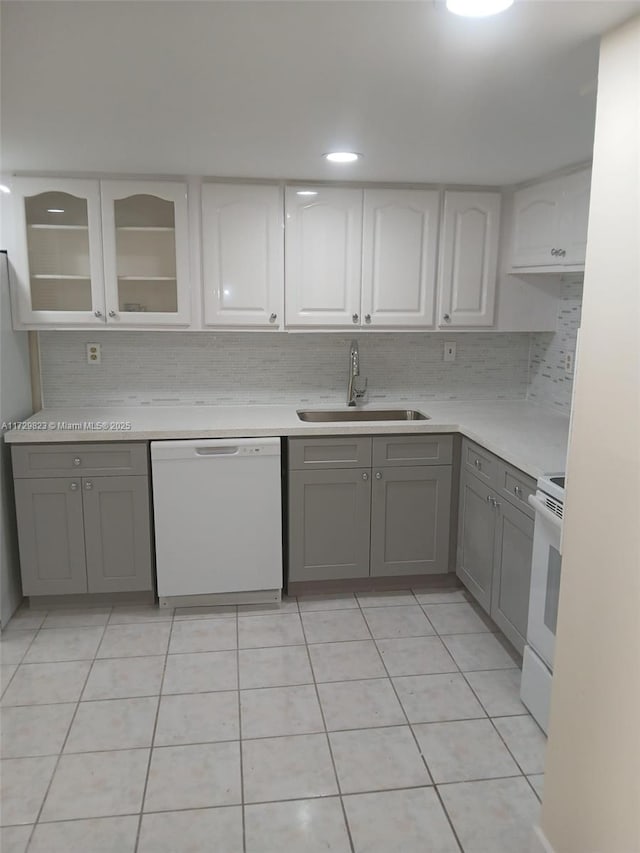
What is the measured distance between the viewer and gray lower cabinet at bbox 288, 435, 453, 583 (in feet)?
10.7

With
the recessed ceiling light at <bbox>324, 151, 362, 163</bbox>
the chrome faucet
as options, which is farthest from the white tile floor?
the recessed ceiling light at <bbox>324, 151, 362, 163</bbox>

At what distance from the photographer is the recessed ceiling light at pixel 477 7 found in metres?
1.33

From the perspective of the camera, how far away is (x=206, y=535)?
3.23m

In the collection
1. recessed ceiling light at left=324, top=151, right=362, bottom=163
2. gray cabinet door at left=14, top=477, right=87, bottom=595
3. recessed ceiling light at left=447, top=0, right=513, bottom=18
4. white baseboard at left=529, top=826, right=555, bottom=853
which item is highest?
recessed ceiling light at left=324, top=151, right=362, bottom=163

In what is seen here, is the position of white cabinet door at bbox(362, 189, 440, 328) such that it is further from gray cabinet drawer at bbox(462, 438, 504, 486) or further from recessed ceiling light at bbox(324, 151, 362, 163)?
gray cabinet drawer at bbox(462, 438, 504, 486)

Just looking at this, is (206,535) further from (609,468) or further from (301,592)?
(609,468)

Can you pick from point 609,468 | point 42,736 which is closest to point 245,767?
point 42,736

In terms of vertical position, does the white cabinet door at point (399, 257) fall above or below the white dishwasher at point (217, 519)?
above

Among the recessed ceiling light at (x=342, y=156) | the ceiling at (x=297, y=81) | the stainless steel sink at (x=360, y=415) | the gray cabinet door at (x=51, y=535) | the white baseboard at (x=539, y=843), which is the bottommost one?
the white baseboard at (x=539, y=843)

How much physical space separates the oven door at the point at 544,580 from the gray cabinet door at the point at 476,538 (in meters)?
0.52

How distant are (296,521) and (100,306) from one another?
4.76 feet

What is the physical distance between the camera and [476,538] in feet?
10.4

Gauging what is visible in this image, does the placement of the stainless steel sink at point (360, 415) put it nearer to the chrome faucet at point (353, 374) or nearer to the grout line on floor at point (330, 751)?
the chrome faucet at point (353, 374)

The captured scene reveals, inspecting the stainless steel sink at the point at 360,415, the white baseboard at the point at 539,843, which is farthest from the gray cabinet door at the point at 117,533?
the white baseboard at the point at 539,843
